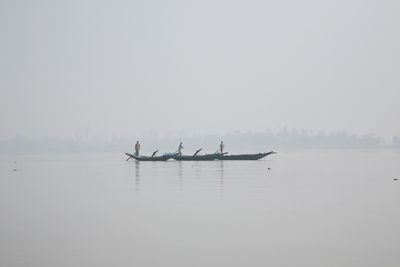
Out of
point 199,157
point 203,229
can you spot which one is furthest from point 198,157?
point 203,229

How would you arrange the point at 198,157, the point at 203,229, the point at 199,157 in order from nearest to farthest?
the point at 203,229, the point at 199,157, the point at 198,157

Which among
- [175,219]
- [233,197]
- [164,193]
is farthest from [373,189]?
[175,219]

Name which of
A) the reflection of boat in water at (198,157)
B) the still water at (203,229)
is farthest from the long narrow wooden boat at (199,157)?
the still water at (203,229)

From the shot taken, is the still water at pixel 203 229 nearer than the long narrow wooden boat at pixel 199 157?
Yes

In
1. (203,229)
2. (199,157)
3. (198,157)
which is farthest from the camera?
(198,157)

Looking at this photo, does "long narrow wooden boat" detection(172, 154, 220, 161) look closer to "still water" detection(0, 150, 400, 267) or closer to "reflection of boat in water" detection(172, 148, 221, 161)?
"reflection of boat in water" detection(172, 148, 221, 161)

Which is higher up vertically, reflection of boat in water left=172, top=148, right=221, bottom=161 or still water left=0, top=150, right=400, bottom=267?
reflection of boat in water left=172, top=148, right=221, bottom=161

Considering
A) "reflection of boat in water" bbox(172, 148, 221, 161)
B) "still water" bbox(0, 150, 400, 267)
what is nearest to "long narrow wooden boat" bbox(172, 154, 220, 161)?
"reflection of boat in water" bbox(172, 148, 221, 161)

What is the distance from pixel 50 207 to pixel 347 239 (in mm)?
13291

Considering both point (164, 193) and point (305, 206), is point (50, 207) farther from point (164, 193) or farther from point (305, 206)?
point (305, 206)

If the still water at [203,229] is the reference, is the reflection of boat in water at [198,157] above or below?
above

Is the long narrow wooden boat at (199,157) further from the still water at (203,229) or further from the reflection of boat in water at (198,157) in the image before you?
the still water at (203,229)

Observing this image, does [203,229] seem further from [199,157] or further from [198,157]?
[198,157]

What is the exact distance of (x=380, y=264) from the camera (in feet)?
36.1
